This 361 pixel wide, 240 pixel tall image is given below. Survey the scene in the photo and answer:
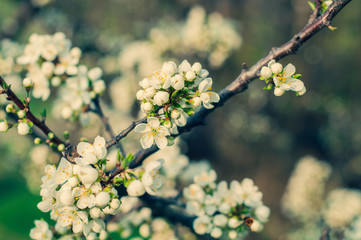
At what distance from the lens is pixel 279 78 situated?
182 centimetres

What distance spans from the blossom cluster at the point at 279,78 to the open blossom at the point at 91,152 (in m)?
1.01

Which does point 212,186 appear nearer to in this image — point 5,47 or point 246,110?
point 5,47

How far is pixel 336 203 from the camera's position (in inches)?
198

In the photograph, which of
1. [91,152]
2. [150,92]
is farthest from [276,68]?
[91,152]

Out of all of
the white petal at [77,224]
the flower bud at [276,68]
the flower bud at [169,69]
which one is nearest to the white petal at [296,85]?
the flower bud at [276,68]

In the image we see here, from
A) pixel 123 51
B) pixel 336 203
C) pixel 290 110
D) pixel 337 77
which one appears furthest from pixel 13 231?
pixel 337 77

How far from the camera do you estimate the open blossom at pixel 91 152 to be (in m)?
1.60

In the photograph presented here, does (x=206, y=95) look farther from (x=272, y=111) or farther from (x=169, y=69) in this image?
(x=272, y=111)

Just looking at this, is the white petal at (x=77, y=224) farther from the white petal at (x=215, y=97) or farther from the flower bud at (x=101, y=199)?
the white petal at (x=215, y=97)

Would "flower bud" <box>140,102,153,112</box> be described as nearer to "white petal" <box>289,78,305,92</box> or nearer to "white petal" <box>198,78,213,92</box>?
"white petal" <box>198,78,213,92</box>

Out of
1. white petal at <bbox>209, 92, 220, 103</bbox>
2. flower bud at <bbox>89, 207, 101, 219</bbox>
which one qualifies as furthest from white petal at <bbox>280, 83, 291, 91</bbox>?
flower bud at <bbox>89, 207, 101, 219</bbox>

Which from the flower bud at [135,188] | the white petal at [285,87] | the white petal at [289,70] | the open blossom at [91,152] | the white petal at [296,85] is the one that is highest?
the white petal at [289,70]

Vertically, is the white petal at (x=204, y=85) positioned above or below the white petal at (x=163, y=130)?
above

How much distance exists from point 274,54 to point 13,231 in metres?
5.64
